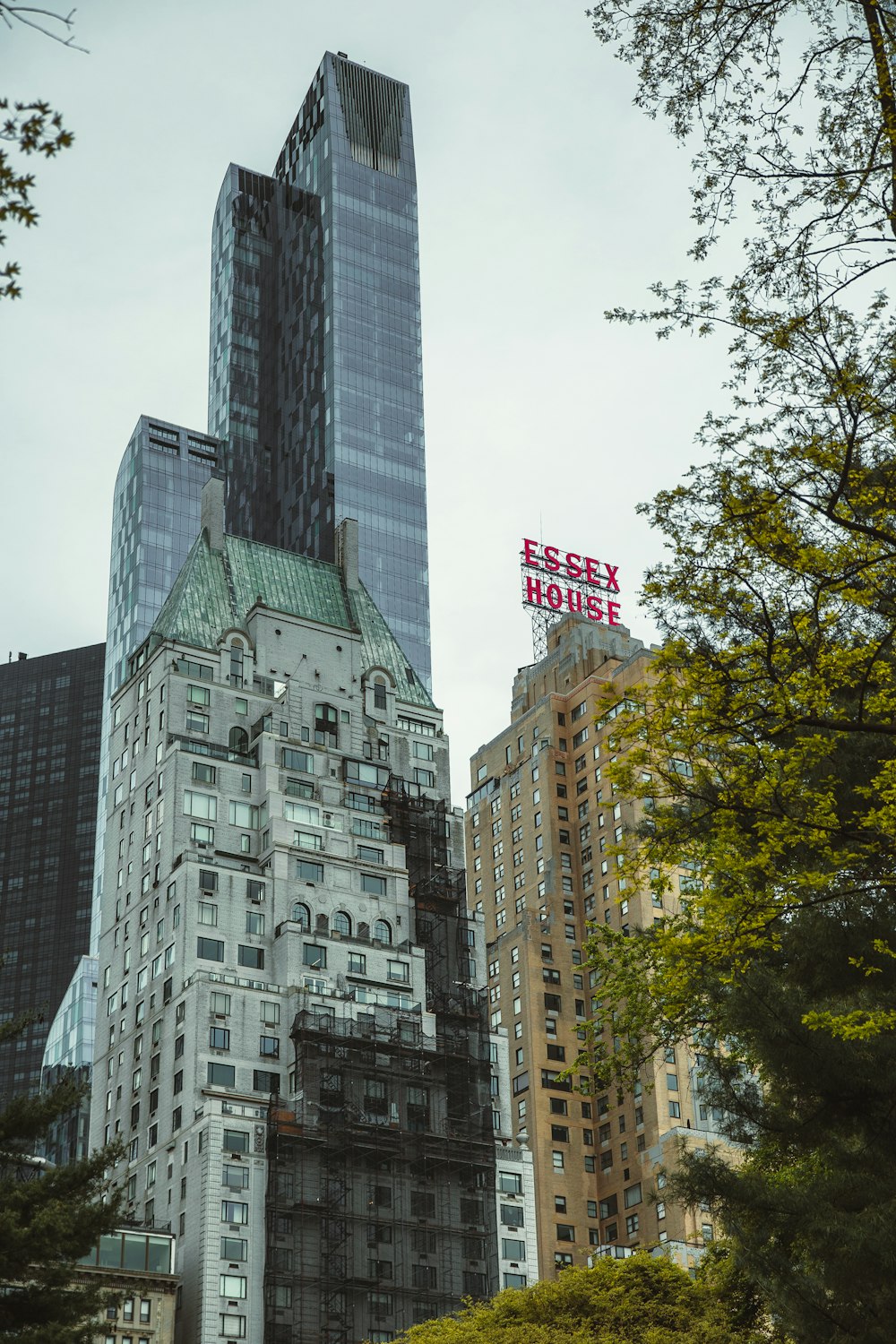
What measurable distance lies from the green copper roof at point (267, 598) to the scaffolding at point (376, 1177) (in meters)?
32.9

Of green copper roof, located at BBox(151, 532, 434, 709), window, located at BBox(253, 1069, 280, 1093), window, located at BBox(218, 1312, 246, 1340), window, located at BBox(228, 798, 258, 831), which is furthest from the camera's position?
green copper roof, located at BBox(151, 532, 434, 709)

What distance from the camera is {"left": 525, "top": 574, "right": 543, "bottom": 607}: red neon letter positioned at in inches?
6688

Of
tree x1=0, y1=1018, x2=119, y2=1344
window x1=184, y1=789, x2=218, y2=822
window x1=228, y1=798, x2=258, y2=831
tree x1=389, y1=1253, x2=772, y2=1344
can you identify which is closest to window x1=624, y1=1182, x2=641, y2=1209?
window x1=228, y1=798, x2=258, y2=831

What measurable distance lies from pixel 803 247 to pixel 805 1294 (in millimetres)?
18755

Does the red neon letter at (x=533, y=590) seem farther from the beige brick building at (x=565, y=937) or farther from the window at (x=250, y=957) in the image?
the window at (x=250, y=957)

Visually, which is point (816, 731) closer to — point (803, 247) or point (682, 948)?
point (682, 948)

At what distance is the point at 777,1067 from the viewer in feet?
107

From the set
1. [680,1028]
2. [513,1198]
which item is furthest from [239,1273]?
[680,1028]

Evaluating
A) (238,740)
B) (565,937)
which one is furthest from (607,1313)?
(565,937)

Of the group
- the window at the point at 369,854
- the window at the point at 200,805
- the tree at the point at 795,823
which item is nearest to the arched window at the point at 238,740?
the window at the point at 200,805

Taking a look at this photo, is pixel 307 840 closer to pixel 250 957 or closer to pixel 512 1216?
pixel 250 957

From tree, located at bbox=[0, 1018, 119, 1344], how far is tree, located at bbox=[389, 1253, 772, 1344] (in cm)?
1345

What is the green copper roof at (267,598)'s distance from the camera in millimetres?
130500

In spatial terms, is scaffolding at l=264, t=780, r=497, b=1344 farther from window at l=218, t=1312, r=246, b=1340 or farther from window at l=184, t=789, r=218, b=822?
window at l=184, t=789, r=218, b=822
